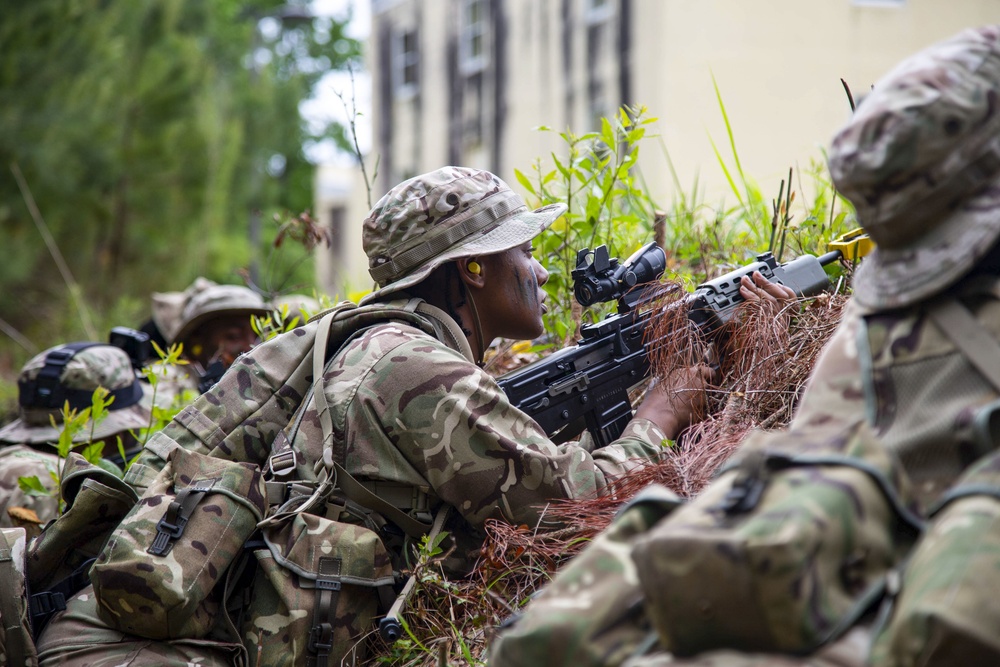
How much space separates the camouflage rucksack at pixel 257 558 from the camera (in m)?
3.10

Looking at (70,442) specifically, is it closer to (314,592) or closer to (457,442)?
(314,592)

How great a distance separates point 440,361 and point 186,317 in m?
4.29

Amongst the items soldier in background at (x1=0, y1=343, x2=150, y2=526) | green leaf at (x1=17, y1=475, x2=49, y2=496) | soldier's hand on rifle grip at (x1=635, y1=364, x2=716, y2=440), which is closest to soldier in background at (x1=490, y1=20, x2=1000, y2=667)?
soldier's hand on rifle grip at (x1=635, y1=364, x2=716, y2=440)

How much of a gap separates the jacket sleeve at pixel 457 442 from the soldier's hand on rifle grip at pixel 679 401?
43 cm

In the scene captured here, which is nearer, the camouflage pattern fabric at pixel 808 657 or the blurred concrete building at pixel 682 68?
the camouflage pattern fabric at pixel 808 657

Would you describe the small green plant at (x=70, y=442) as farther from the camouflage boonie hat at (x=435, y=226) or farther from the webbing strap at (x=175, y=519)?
the camouflage boonie hat at (x=435, y=226)

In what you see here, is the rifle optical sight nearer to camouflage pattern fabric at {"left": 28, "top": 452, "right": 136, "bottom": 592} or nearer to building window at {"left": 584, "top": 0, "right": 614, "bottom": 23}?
camouflage pattern fabric at {"left": 28, "top": 452, "right": 136, "bottom": 592}

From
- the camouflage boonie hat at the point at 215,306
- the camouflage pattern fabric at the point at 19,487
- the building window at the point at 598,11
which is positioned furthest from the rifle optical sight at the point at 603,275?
the building window at the point at 598,11

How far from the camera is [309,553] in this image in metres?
3.19

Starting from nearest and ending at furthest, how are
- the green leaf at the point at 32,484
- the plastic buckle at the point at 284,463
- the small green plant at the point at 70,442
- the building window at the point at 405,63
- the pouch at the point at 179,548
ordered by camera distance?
the pouch at the point at 179,548 < the plastic buckle at the point at 284,463 < the small green plant at the point at 70,442 < the green leaf at the point at 32,484 < the building window at the point at 405,63

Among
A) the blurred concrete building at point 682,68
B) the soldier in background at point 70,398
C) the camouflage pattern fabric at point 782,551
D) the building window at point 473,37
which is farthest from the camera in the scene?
the building window at point 473,37

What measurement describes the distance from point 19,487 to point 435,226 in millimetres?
2332

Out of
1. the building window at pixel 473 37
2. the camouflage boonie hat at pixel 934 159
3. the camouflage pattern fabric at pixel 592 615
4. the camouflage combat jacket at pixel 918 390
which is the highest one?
the camouflage boonie hat at pixel 934 159

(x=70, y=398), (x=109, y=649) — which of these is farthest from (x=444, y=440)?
(x=70, y=398)
